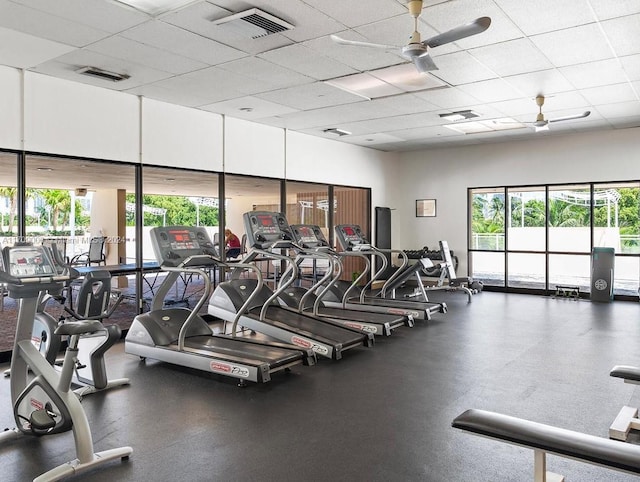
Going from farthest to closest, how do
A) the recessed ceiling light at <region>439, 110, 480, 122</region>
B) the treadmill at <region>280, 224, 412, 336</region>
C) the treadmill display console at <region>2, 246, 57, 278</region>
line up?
the recessed ceiling light at <region>439, 110, 480, 122</region> → the treadmill at <region>280, 224, 412, 336</region> → the treadmill display console at <region>2, 246, 57, 278</region>

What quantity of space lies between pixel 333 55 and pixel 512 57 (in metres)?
1.90

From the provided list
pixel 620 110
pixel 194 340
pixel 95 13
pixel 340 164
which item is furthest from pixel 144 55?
pixel 620 110

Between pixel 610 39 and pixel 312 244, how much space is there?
4.11m

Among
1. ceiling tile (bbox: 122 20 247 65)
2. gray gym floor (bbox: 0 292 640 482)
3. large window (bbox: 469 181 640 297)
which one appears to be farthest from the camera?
large window (bbox: 469 181 640 297)

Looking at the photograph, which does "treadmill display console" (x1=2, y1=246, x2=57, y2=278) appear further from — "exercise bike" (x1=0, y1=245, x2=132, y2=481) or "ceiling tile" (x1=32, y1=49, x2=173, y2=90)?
"ceiling tile" (x1=32, y1=49, x2=173, y2=90)

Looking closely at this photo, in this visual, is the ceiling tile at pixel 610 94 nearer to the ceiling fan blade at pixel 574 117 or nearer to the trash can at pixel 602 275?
the ceiling fan blade at pixel 574 117

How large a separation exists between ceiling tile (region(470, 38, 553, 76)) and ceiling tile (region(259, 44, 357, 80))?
146 cm

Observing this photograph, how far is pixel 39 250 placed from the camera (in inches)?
133

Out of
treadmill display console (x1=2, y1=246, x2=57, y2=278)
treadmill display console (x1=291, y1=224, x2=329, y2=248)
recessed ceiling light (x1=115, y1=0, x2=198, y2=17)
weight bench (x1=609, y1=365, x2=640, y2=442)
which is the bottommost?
weight bench (x1=609, y1=365, x2=640, y2=442)

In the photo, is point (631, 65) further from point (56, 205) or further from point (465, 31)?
point (56, 205)

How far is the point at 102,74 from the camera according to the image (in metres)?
5.82

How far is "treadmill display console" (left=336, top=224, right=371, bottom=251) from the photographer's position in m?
7.45

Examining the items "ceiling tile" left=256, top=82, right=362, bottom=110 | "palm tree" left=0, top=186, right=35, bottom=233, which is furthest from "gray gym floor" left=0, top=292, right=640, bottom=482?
"ceiling tile" left=256, top=82, right=362, bottom=110

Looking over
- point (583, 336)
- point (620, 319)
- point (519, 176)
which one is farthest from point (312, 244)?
point (519, 176)
